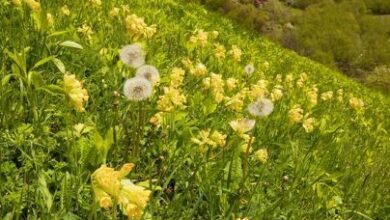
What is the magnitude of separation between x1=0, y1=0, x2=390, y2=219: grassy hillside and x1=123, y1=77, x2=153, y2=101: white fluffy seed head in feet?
0.05

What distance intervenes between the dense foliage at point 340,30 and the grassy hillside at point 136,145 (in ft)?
89.8

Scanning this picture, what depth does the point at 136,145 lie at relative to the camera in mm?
2809

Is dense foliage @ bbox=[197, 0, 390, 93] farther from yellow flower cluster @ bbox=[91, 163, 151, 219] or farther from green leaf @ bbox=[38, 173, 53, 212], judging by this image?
yellow flower cluster @ bbox=[91, 163, 151, 219]

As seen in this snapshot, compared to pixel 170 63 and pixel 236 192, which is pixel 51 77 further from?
pixel 170 63

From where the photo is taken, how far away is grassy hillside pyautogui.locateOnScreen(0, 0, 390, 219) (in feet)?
8.19

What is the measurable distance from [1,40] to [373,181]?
2903 millimetres

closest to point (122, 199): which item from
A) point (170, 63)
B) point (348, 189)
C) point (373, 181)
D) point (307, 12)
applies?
point (348, 189)

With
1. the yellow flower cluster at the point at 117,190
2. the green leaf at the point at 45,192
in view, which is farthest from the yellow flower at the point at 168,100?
the yellow flower cluster at the point at 117,190

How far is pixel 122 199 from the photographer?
1.69 metres

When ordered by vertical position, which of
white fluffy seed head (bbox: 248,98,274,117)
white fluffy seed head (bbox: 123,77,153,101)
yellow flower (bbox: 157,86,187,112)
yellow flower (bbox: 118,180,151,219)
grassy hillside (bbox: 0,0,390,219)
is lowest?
grassy hillside (bbox: 0,0,390,219)

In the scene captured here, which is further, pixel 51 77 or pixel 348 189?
pixel 348 189

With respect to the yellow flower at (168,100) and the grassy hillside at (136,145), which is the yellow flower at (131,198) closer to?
the grassy hillside at (136,145)

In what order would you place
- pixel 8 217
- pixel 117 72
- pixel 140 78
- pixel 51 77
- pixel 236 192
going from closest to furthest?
pixel 8 217, pixel 140 78, pixel 236 192, pixel 51 77, pixel 117 72

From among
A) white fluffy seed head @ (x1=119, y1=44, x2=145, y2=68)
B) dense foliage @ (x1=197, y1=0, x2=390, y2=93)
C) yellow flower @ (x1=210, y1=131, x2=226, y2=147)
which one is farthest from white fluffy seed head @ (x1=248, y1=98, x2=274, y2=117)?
dense foliage @ (x1=197, y1=0, x2=390, y2=93)
